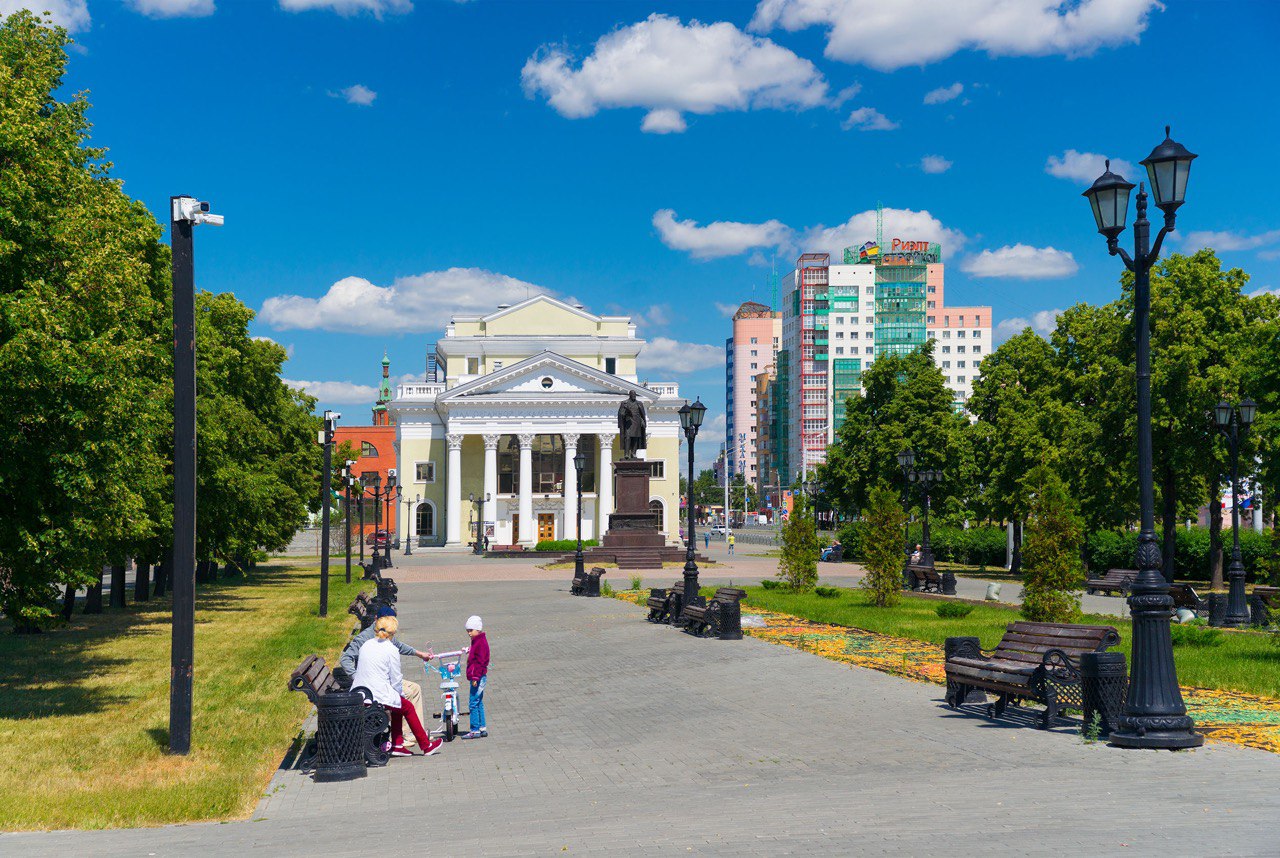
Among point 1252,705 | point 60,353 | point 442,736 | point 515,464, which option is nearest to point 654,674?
point 442,736

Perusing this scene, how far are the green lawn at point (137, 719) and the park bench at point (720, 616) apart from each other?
22.2ft

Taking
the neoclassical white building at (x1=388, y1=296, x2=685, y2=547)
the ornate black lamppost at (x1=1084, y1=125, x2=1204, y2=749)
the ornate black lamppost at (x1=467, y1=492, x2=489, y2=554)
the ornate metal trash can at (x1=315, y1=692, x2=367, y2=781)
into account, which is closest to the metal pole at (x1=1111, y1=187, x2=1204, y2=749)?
the ornate black lamppost at (x1=1084, y1=125, x2=1204, y2=749)

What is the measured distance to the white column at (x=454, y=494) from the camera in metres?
86.0

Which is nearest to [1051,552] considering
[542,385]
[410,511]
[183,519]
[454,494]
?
[183,519]

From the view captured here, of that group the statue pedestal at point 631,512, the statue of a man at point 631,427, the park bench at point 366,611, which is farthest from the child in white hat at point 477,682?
the statue of a man at point 631,427

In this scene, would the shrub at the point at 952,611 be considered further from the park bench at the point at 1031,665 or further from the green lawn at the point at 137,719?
the green lawn at the point at 137,719

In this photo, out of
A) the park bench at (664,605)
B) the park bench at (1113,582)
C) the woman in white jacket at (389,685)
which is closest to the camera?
the woman in white jacket at (389,685)

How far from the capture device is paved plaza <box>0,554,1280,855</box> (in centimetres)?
761

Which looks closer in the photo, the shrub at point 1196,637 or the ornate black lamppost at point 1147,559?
the ornate black lamppost at point 1147,559

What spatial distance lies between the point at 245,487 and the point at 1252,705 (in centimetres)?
2361

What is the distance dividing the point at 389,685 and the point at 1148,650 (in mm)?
7219

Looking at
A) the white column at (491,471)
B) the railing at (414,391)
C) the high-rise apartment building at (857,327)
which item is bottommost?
the white column at (491,471)

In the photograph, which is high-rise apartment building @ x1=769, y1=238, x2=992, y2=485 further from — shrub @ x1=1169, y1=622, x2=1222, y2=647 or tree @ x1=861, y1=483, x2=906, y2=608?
shrub @ x1=1169, y1=622, x2=1222, y2=647

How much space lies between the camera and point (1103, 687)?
1120cm
